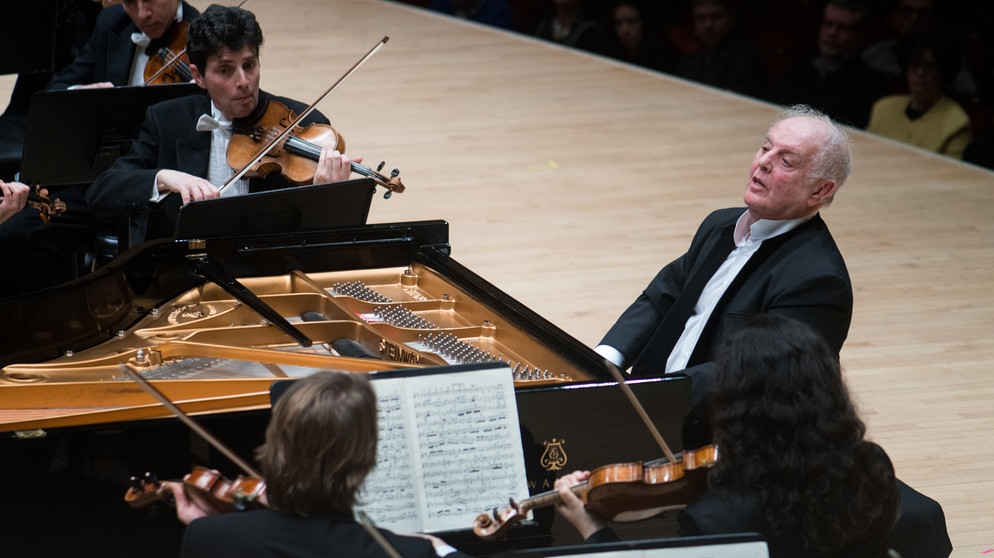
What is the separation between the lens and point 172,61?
4.21 meters

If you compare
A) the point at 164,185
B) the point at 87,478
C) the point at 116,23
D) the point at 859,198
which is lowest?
the point at 859,198

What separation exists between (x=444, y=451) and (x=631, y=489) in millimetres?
339

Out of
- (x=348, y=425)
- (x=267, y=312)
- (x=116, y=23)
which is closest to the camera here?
(x=348, y=425)

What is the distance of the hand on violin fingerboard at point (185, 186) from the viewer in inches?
129

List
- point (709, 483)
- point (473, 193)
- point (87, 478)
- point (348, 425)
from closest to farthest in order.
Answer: point (348, 425)
point (709, 483)
point (87, 478)
point (473, 193)

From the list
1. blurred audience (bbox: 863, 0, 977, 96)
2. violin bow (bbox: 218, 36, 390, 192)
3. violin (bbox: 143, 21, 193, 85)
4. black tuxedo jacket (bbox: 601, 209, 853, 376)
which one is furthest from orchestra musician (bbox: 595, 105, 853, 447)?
blurred audience (bbox: 863, 0, 977, 96)

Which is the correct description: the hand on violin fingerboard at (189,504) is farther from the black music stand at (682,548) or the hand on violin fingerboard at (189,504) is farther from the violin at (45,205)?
the violin at (45,205)

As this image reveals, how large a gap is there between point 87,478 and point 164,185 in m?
1.31

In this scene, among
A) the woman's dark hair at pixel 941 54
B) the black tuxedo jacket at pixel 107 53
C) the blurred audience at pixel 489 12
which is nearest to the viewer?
the black tuxedo jacket at pixel 107 53

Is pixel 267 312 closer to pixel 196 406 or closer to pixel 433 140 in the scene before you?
pixel 196 406

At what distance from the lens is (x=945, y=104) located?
250 inches

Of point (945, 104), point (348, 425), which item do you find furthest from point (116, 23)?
point (945, 104)

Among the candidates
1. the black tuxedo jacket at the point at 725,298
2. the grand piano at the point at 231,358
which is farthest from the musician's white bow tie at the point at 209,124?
the black tuxedo jacket at the point at 725,298

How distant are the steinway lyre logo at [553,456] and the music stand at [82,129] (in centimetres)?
199
